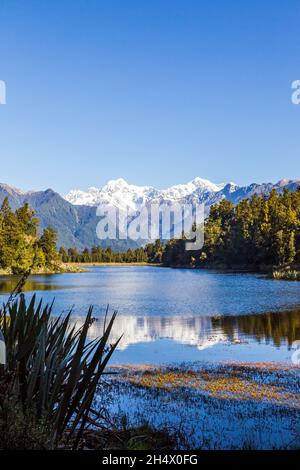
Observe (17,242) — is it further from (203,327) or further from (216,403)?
(216,403)

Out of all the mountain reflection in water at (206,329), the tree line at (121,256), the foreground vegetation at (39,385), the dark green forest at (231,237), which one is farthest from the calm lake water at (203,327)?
the tree line at (121,256)

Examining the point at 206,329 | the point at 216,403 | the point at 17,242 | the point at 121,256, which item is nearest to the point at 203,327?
the point at 206,329

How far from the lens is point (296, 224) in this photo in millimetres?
71375

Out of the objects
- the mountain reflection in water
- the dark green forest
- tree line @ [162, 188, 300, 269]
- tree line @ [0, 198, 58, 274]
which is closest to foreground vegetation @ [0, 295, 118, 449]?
the mountain reflection in water

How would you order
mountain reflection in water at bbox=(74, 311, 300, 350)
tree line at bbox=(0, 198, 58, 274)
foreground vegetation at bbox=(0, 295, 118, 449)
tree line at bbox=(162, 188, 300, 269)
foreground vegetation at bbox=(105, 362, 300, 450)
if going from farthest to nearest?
tree line at bbox=(0, 198, 58, 274) → tree line at bbox=(162, 188, 300, 269) → mountain reflection in water at bbox=(74, 311, 300, 350) → foreground vegetation at bbox=(105, 362, 300, 450) → foreground vegetation at bbox=(0, 295, 118, 449)

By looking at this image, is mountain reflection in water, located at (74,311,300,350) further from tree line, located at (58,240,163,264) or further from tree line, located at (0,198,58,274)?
tree line, located at (58,240,163,264)

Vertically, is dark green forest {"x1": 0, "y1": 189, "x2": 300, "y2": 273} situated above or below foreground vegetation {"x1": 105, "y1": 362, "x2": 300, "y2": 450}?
above

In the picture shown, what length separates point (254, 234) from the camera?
277ft

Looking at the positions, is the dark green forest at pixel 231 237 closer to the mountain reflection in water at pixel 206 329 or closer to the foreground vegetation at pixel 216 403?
the mountain reflection in water at pixel 206 329

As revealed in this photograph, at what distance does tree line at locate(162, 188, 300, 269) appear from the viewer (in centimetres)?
7181

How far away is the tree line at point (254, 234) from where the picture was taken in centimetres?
7181

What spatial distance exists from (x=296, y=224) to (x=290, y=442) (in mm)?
67346
